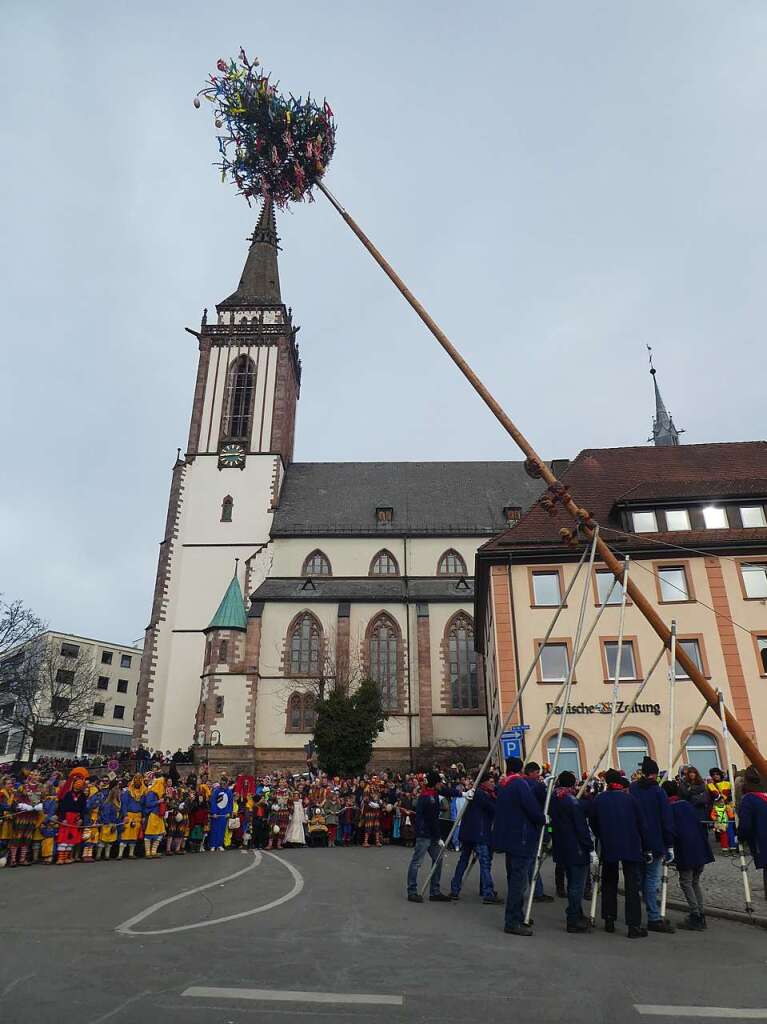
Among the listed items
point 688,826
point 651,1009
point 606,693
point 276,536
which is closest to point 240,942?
point 651,1009

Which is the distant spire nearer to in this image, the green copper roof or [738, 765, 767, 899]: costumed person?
the green copper roof

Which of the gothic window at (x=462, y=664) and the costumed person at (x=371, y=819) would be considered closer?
the costumed person at (x=371, y=819)

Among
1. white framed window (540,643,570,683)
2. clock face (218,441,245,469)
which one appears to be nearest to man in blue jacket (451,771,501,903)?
white framed window (540,643,570,683)

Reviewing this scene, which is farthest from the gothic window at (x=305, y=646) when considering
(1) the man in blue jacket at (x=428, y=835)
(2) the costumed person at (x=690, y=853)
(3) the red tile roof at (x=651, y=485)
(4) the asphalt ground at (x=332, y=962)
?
(2) the costumed person at (x=690, y=853)

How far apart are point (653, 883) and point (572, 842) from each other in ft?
3.58

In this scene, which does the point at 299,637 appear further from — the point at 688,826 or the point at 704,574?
the point at 688,826

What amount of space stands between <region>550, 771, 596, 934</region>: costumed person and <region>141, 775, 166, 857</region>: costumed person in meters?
10.1

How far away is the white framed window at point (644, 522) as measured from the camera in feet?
86.9

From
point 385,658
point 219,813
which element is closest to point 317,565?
point 385,658

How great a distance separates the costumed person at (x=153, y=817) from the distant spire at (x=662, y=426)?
7566cm

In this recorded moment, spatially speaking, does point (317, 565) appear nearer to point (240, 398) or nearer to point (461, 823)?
point (240, 398)

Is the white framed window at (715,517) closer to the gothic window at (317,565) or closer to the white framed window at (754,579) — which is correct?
the white framed window at (754,579)

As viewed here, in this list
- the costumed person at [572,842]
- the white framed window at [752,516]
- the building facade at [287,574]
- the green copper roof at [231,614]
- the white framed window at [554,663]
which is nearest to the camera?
the costumed person at [572,842]

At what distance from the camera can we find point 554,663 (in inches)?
1012
